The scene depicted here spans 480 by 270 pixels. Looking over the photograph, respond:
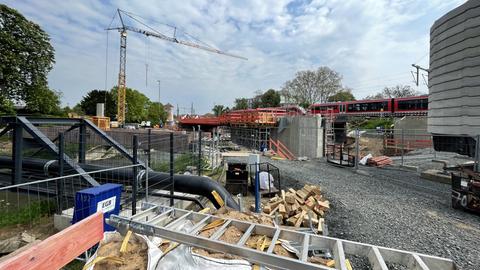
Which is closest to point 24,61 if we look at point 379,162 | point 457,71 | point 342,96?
point 379,162

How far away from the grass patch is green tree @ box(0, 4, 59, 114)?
2921cm

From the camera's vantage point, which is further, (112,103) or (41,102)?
(112,103)

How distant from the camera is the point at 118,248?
2.30 metres

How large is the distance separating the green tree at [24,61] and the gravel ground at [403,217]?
3391 centimetres

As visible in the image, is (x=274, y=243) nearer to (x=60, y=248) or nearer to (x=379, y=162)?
(x=60, y=248)

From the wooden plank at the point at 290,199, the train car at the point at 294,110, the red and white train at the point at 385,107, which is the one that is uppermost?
the red and white train at the point at 385,107

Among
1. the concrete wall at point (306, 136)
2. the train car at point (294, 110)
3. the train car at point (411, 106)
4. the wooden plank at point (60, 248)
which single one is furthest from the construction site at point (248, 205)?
the train car at point (411, 106)

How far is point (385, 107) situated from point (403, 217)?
93.8 feet

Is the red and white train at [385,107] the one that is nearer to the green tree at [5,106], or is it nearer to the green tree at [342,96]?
the green tree at [342,96]

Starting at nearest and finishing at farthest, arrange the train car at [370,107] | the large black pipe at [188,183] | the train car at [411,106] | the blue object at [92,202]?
the blue object at [92,202] < the large black pipe at [188,183] < the train car at [411,106] < the train car at [370,107]

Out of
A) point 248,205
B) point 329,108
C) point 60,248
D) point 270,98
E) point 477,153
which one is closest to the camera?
point 60,248

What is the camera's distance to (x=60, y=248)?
1693 millimetres

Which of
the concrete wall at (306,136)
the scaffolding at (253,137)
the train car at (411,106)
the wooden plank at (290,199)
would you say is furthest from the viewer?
the train car at (411,106)

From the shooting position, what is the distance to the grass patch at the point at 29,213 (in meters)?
4.78
